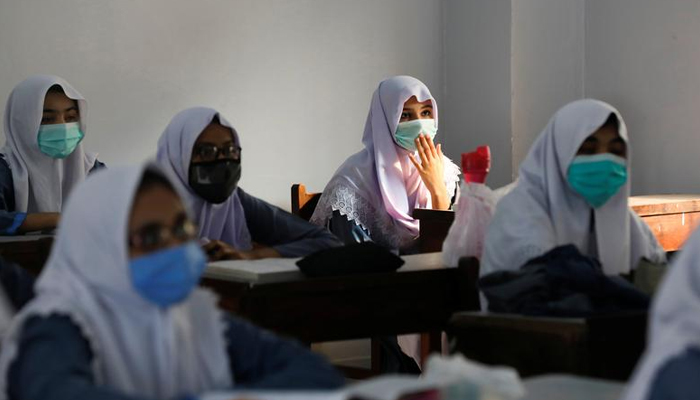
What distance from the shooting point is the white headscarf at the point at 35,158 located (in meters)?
4.92

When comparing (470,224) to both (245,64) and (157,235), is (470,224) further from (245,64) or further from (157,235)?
(245,64)

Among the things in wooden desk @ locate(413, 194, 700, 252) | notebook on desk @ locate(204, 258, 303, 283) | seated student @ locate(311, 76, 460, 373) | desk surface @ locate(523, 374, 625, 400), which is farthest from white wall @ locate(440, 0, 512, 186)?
desk surface @ locate(523, 374, 625, 400)

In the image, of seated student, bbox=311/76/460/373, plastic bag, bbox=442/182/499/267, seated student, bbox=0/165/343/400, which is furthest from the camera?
seated student, bbox=311/76/460/373

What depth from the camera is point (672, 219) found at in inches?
194

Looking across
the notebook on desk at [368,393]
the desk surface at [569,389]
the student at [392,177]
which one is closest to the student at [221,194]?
the student at [392,177]

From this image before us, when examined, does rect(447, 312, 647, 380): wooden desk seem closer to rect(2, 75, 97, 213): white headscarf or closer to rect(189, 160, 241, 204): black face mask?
rect(189, 160, 241, 204): black face mask

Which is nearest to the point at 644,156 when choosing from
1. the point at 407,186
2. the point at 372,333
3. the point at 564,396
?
the point at 407,186

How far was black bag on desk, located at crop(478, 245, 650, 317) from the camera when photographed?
114 inches

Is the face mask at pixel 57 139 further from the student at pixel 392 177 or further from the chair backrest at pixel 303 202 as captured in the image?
the student at pixel 392 177

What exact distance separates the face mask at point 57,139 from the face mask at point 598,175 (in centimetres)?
244

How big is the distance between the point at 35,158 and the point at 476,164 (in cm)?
219

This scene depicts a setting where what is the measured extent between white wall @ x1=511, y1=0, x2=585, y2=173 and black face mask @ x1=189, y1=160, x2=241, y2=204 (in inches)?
109

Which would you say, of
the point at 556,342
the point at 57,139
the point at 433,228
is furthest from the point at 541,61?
the point at 556,342

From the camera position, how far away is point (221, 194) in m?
4.13
